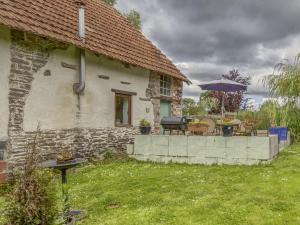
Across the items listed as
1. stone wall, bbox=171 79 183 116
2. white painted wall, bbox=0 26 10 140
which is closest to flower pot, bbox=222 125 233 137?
stone wall, bbox=171 79 183 116

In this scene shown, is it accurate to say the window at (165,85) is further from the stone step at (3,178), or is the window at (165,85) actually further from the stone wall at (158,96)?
the stone step at (3,178)

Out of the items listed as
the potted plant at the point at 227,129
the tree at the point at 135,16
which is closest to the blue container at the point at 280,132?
the potted plant at the point at 227,129

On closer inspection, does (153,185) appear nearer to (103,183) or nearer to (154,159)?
(103,183)

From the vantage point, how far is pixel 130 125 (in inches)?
542

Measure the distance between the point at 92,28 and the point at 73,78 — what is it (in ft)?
8.78

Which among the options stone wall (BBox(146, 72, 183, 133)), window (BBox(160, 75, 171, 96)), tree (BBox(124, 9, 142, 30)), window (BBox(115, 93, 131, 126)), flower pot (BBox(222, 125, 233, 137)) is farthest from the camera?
tree (BBox(124, 9, 142, 30))

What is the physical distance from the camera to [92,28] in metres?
12.6

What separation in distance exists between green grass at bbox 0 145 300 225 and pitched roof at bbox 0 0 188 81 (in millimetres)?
4307

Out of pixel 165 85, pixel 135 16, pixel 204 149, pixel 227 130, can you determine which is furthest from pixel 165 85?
pixel 135 16

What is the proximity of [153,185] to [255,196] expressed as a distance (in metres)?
2.47

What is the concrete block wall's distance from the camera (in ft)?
33.4

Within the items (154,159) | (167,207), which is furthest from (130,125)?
(167,207)

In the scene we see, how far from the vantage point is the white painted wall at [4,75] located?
8.49 m

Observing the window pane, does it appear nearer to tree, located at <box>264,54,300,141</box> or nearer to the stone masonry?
the stone masonry
